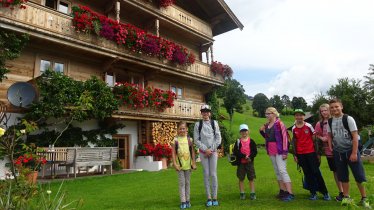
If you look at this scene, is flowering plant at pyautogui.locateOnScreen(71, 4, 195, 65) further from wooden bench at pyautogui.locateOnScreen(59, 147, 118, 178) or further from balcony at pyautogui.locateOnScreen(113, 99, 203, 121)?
wooden bench at pyautogui.locateOnScreen(59, 147, 118, 178)

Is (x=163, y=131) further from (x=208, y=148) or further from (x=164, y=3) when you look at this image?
(x=208, y=148)

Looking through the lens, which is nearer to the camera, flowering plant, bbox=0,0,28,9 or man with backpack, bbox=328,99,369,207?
man with backpack, bbox=328,99,369,207

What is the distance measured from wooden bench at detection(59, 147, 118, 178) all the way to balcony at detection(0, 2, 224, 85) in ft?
13.9

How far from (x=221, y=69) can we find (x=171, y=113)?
578 centimetres

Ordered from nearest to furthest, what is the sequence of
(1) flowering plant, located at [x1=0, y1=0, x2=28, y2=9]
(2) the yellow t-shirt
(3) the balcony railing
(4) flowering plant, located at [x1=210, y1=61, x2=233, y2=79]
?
1. (2) the yellow t-shirt
2. (1) flowering plant, located at [x1=0, y1=0, x2=28, y2=9]
3. (3) the balcony railing
4. (4) flowering plant, located at [x1=210, y1=61, x2=233, y2=79]

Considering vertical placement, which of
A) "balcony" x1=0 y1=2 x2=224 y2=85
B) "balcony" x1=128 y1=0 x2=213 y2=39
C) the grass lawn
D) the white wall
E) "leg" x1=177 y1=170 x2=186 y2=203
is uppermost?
"balcony" x1=128 y1=0 x2=213 y2=39

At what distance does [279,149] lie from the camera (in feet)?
19.9

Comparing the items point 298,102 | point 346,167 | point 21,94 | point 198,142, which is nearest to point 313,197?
point 346,167

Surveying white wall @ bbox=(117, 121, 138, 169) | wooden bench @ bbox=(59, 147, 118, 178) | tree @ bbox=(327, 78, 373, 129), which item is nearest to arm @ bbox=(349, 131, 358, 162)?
wooden bench @ bbox=(59, 147, 118, 178)

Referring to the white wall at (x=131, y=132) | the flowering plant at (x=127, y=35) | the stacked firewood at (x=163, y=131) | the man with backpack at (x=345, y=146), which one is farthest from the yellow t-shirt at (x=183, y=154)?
the stacked firewood at (x=163, y=131)

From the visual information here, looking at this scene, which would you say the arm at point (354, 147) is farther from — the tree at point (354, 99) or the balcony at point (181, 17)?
the tree at point (354, 99)

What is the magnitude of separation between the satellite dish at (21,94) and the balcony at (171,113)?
355 centimetres

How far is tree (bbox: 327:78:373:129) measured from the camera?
37312 mm

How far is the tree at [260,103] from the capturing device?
8700 centimetres
